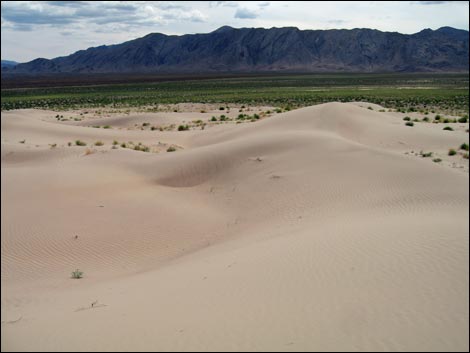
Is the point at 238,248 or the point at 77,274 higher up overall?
the point at 238,248

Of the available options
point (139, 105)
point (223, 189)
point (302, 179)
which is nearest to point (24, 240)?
point (223, 189)

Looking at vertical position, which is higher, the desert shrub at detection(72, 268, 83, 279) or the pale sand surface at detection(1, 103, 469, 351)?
the pale sand surface at detection(1, 103, 469, 351)

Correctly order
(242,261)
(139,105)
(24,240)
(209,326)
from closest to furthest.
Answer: (209,326)
(242,261)
(24,240)
(139,105)

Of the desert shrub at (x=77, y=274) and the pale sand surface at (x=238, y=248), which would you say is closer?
the pale sand surface at (x=238, y=248)

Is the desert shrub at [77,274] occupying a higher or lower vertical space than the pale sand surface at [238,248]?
lower

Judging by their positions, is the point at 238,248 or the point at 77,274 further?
the point at 238,248

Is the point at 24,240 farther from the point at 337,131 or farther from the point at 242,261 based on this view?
the point at 337,131

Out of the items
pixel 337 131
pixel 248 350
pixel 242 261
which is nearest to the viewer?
pixel 248 350

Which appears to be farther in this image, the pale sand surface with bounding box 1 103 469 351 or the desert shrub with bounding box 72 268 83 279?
the desert shrub with bounding box 72 268 83 279
